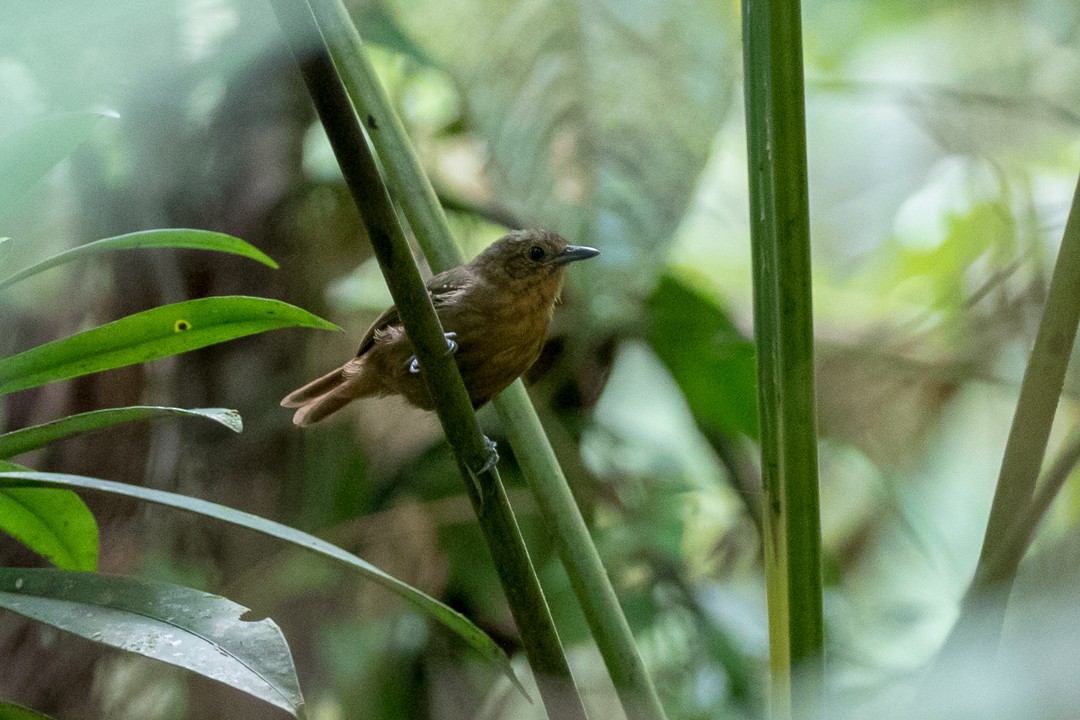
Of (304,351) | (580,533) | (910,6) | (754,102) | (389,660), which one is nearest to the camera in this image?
(754,102)

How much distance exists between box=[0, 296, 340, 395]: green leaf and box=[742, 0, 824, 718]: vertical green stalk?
41 cm

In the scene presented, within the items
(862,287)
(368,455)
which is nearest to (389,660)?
(368,455)

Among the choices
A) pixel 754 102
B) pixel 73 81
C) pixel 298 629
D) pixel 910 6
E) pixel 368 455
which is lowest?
pixel 298 629

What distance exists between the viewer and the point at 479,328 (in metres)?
1.77

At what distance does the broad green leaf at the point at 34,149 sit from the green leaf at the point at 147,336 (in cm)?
13

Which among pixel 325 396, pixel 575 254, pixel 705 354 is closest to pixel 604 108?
pixel 575 254

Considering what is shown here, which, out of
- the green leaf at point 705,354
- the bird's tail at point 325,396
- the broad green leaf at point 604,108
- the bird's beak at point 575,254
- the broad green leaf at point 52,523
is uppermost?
the broad green leaf at point 604,108

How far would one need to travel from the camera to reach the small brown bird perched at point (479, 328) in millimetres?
1719

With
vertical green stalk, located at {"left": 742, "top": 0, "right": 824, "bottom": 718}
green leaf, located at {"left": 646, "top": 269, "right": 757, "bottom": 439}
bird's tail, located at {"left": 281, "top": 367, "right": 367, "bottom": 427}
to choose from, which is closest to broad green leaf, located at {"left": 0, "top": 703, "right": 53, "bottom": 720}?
vertical green stalk, located at {"left": 742, "top": 0, "right": 824, "bottom": 718}

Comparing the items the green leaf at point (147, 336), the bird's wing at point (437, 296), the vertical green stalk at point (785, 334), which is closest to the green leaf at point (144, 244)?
the green leaf at point (147, 336)

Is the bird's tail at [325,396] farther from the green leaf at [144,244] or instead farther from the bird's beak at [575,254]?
the green leaf at [144,244]

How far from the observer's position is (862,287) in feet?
8.69

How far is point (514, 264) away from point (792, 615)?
116cm

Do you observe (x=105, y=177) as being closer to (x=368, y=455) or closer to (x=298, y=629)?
(x=368, y=455)
